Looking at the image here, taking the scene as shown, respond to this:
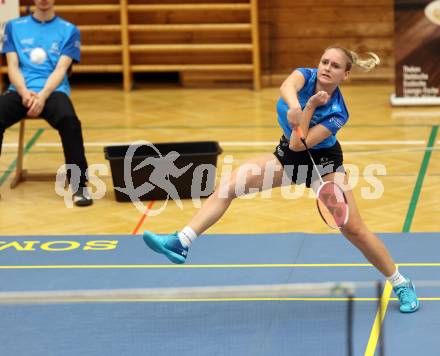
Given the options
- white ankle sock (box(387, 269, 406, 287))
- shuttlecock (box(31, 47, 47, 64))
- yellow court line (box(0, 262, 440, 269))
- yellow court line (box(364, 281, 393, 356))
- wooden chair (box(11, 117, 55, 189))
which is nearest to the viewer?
yellow court line (box(364, 281, 393, 356))

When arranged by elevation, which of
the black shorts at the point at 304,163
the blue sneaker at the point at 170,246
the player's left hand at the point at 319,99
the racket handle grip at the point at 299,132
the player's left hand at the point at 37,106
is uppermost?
the player's left hand at the point at 319,99

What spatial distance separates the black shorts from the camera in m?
5.84

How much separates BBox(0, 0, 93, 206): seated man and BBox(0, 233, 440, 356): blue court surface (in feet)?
3.59

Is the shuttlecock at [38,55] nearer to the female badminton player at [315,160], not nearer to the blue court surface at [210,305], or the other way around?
the blue court surface at [210,305]

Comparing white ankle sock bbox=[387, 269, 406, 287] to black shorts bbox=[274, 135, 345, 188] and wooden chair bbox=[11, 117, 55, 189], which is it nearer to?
black shorts bbox=[274, 135, 345, 188]

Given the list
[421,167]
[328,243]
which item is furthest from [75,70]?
[328,243]

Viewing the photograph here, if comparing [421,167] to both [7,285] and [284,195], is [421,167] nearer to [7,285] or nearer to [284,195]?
[284,195]

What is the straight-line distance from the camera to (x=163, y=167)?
327 inches

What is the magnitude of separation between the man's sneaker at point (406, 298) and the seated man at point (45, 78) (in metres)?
3.25

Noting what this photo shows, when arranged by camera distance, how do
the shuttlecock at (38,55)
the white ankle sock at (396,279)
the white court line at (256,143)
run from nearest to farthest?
the white ankle sock at (396,279) < the shuttlecock at (38,55) < the white court line at (256,143)

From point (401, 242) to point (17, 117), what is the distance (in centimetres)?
327

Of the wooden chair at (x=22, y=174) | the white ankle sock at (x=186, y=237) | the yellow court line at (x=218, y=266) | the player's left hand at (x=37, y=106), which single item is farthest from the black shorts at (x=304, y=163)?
the wooden chair at (x=22, y=174)

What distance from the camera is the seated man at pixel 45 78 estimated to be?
27.8ft

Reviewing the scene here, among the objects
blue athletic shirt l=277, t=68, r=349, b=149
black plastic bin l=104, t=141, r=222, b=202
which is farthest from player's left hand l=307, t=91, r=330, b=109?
black plastic bin l=104, t=141, r=222, b=202
